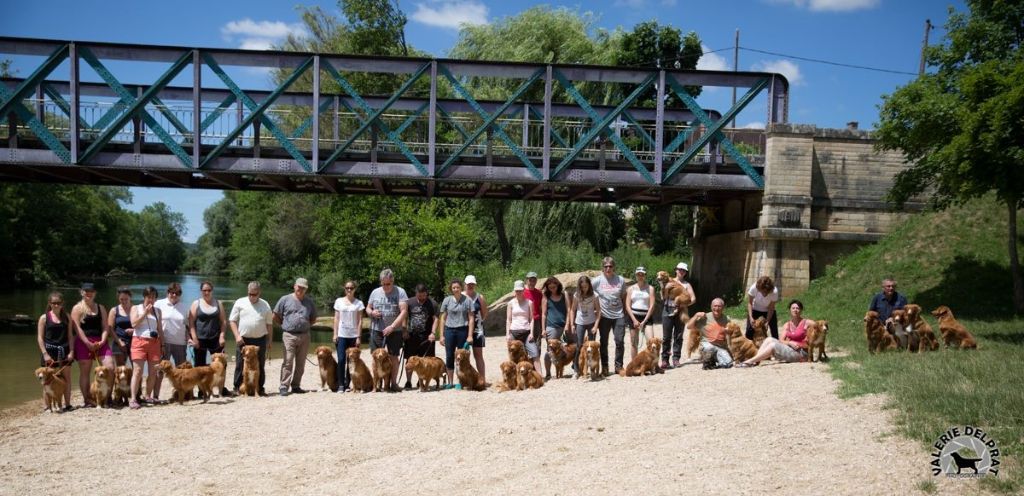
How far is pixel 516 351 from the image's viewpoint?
36.1 ft

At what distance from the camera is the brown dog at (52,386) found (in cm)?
974

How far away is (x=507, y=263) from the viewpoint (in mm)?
33156

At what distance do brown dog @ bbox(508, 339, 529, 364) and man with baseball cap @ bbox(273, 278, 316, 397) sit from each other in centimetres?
315

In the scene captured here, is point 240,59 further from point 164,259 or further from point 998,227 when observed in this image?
point 164,259

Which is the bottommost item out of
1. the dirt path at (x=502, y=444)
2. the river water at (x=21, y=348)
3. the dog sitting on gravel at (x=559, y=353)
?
the river water at (x=21, y=348)

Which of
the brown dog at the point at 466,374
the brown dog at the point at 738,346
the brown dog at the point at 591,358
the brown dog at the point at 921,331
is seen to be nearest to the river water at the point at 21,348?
the brown dog at the point at 466,374

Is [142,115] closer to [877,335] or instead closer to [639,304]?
[639,304]

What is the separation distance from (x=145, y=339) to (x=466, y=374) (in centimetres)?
464

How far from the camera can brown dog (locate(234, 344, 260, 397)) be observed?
422 inches

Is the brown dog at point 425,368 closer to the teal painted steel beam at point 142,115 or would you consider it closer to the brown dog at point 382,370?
the brown dog at point 382,370

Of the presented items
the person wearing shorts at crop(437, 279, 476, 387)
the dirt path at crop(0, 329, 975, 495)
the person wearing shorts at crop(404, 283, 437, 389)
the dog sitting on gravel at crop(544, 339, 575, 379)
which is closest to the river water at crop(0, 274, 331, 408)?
the dirt path at crop(0, 329, 975, 495)

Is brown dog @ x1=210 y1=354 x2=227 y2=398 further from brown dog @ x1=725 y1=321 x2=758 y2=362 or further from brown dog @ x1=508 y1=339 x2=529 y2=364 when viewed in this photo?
brown dog @ x1=725 y1=321 x2=758 y2=362

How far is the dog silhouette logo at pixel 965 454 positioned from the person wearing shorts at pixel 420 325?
7.12 meters

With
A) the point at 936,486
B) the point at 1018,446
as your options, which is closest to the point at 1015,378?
the point at 1018,446
